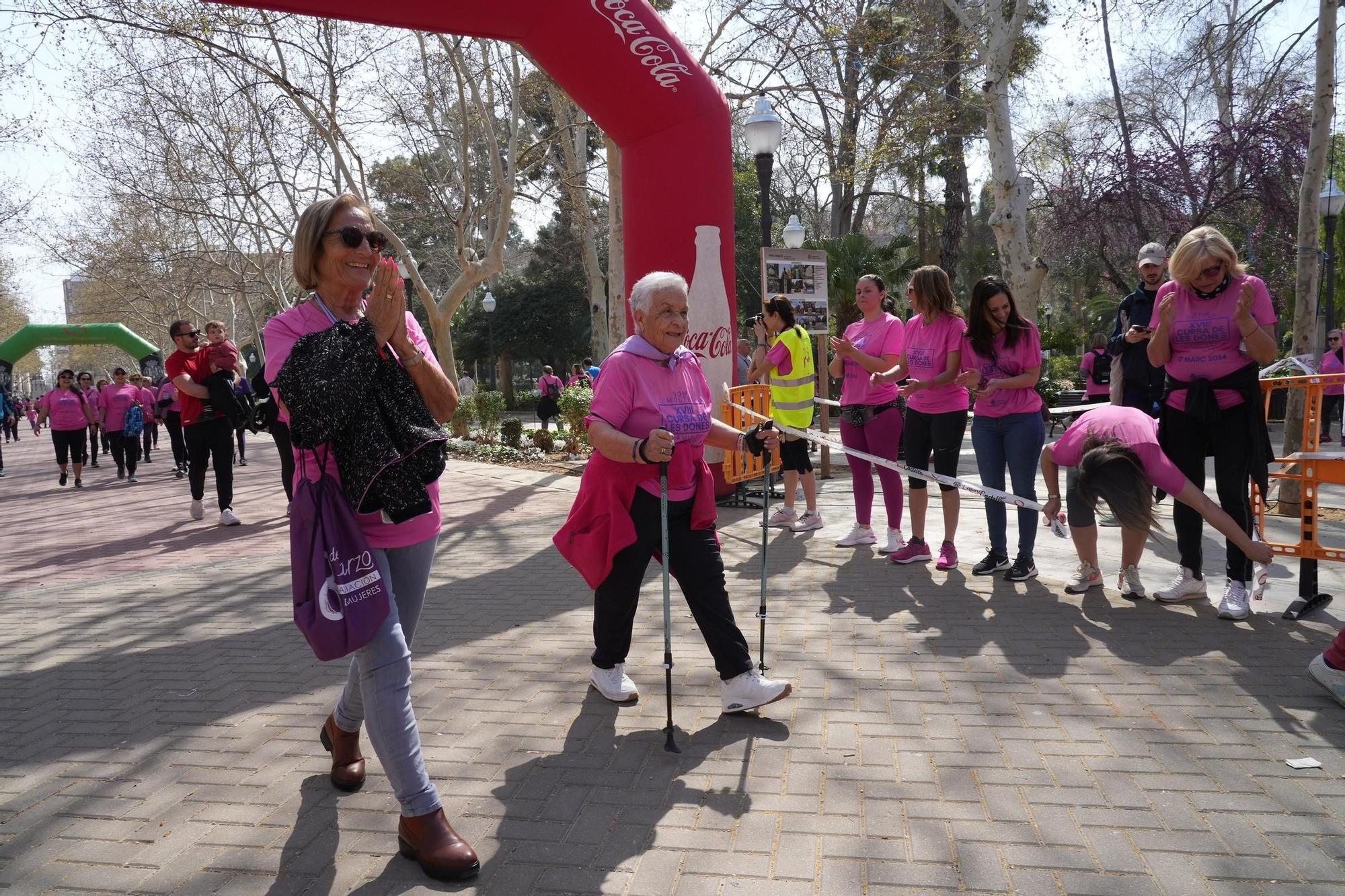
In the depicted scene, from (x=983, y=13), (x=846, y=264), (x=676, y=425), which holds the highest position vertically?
(x=983, y=13)

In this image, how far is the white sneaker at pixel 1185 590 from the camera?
509 cm

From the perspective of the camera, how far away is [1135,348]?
23.1ft

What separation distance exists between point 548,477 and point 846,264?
13231mm

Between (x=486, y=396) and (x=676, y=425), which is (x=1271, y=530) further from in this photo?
(x=486, y=396)

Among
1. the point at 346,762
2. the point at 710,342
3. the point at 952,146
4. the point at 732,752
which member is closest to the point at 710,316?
the point at 710,342

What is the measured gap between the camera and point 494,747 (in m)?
3.51

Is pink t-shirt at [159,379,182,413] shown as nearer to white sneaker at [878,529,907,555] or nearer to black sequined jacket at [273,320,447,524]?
white sneaker at [878,529,907,555]

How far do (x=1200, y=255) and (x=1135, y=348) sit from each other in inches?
99.7

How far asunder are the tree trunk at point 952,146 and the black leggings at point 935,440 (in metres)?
1.98

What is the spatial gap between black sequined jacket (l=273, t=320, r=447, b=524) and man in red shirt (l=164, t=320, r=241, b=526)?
673cm

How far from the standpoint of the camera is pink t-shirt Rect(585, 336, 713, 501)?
3.55 m

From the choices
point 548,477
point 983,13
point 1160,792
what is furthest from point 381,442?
point 983,13

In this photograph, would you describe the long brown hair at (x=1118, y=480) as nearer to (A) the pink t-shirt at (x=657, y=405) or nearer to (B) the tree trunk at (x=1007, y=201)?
(A) the pink t-shirt at (x=657, y=405)

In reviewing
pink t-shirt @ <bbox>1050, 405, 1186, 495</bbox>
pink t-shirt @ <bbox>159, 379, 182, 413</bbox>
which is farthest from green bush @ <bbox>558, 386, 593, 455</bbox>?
pink t-shirt @ <bbox>1050, 405, 1186, 495</bbox>
